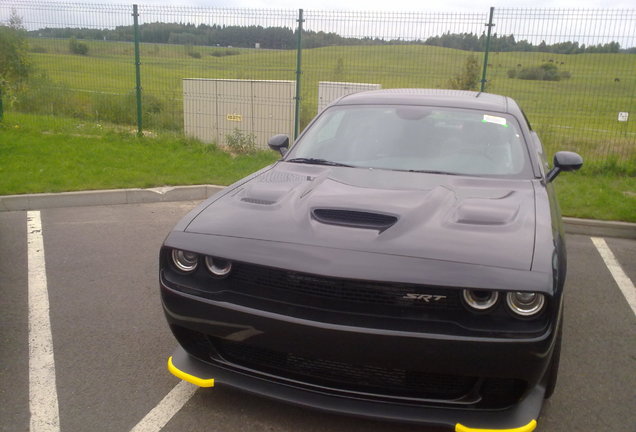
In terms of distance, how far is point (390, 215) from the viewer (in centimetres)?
280

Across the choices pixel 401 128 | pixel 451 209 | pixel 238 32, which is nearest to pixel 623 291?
pixel 401 128

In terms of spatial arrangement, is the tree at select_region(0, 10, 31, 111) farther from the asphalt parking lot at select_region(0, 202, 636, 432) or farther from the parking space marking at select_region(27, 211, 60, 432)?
the parking space marking at select_region(27, 211, 60, 432)

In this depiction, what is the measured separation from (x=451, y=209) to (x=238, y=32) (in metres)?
8.26

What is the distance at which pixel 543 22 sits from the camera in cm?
873

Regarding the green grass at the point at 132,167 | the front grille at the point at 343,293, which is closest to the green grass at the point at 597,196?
the green grass at the point at 132,167

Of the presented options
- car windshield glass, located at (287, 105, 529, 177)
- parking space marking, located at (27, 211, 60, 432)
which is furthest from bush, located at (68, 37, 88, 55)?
car windshield glass, located at (287, 105, 529, 177)

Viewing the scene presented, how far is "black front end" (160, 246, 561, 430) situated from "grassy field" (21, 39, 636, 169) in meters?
7.52

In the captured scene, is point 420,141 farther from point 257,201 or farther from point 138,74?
point 138,74

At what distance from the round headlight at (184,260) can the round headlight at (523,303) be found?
143 cm

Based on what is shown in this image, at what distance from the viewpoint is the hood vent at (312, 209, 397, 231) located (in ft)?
8.95

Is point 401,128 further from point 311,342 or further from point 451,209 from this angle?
point 311,342

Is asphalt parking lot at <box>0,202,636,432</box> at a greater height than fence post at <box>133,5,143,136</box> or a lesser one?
lesser

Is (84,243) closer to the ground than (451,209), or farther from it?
closer to the ground

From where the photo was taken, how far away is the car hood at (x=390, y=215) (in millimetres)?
2535
